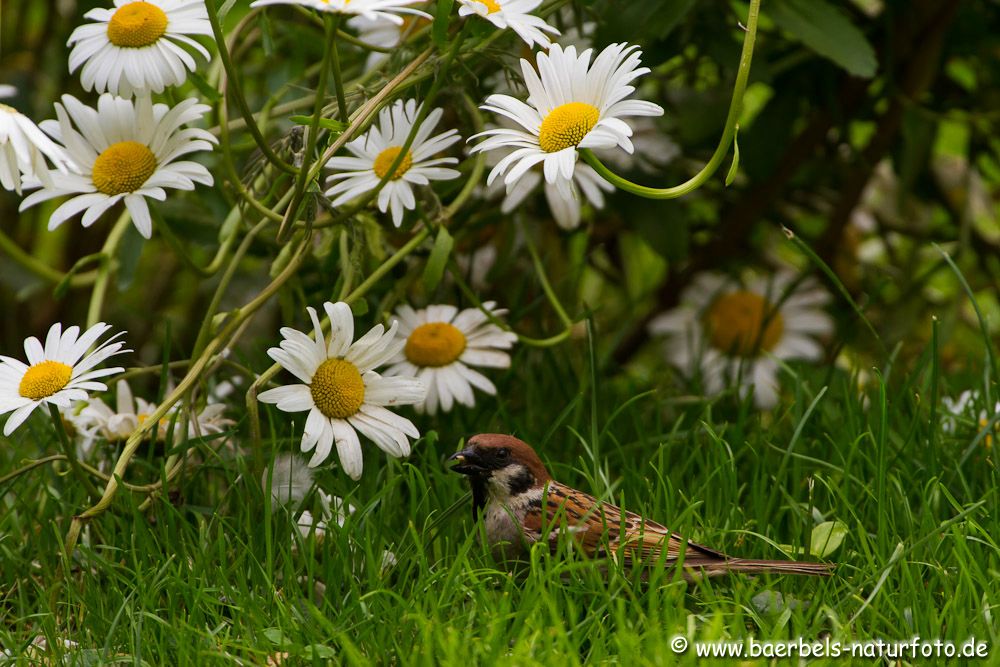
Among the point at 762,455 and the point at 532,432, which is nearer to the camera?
the point at 762,455

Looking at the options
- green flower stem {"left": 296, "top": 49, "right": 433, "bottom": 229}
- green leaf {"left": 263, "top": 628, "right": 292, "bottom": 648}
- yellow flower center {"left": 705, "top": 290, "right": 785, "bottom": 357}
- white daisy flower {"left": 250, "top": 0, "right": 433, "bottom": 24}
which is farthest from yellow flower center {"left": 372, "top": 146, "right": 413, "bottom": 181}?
yellow flower center {"left": 705, "top": 290, "right": 785, "bottom": 357}

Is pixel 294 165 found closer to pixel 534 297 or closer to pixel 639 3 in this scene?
pixel 639 3

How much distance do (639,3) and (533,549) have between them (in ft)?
3.74

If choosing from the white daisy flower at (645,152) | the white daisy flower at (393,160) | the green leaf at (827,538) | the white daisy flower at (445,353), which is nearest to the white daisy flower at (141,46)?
the white daisy flower at (393,160)

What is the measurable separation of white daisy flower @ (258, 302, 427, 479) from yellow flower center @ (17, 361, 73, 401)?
0.32 meters

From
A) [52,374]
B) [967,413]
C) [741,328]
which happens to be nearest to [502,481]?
[52,374]

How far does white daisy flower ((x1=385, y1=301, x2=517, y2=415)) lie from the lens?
244 centimetres

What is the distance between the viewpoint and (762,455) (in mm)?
2416

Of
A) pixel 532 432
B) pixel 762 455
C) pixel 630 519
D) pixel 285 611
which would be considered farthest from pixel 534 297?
pixel 285 611

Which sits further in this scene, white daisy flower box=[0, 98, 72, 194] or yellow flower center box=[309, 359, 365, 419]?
yellow flower center box=[309, 359, 365, 419]

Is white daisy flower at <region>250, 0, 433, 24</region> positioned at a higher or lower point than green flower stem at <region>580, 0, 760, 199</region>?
higher

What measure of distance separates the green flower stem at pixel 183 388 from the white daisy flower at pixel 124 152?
0.22m

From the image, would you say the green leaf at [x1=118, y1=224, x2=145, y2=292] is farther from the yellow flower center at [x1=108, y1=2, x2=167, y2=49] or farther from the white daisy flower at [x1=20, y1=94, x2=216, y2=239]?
the yellow flower center at [x1=108, y1=2, x2=167, y2=49]

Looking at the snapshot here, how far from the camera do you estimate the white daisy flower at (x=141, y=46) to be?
2010 millimetres
